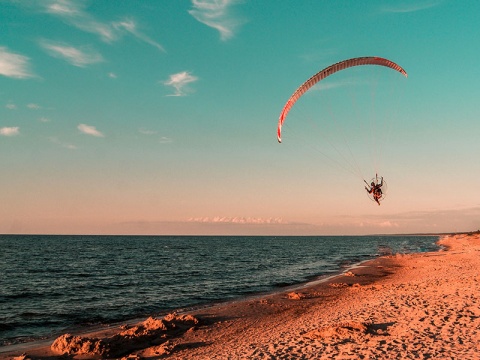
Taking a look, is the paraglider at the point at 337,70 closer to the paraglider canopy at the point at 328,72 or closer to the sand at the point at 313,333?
the paraglider canopy at the point at 328,72

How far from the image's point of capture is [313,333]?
1397 cm

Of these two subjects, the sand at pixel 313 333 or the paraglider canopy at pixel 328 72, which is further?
the paraglider canopy at pixel 328 72

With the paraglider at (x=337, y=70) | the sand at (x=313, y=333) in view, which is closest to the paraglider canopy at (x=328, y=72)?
the paraglider at (x=337, y=70)

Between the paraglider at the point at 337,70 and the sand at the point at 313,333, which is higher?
the paraglider at the point at 337,70

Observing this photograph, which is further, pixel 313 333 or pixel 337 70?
pixel 337 70

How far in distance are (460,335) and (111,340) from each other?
13.4m

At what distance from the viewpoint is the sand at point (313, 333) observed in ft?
38.6

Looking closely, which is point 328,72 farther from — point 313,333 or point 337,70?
point 313,333

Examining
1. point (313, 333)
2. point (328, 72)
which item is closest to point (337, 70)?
point (328, 72)

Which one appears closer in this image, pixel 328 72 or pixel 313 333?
pixel 313 333

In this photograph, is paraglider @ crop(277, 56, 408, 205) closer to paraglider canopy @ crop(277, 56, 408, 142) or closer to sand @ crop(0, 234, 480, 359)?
paraglider canopy @ crop(277, 56, 408, 142)

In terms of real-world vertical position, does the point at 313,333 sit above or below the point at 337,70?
below

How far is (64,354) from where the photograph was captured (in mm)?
13844

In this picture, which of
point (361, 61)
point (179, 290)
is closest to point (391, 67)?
point (361, 61)
